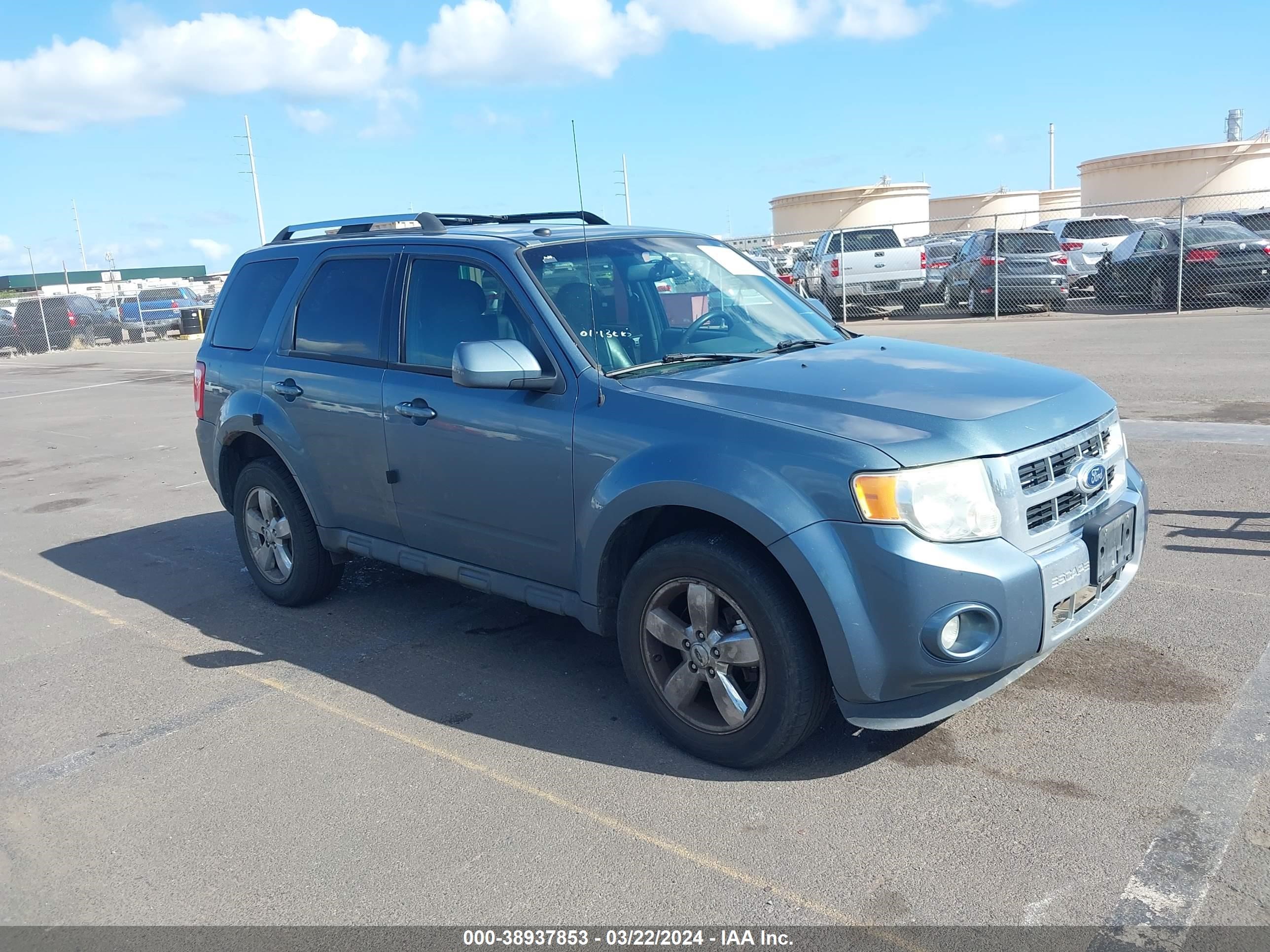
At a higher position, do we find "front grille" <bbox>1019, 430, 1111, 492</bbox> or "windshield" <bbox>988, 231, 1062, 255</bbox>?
"windshield" <bbox>988, 231, 1062, 255</bbox>

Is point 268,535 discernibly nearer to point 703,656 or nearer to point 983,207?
point 703,656

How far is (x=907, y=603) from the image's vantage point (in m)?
3.45

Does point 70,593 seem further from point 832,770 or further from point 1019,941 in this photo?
point 1019,941

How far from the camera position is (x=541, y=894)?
10.7ft

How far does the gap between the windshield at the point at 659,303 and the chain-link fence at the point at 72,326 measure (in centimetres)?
3069

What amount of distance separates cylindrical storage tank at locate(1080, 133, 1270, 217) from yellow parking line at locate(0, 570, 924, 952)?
44.8 meters

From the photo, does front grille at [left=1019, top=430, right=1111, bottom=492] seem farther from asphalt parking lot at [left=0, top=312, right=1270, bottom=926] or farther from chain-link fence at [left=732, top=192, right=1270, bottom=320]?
chain-link fence at [left=732, top=192, right=1270, bottom=320]

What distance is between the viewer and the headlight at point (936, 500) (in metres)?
3.45

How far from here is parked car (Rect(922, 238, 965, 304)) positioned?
24188mm

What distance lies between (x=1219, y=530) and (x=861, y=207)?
45153mm

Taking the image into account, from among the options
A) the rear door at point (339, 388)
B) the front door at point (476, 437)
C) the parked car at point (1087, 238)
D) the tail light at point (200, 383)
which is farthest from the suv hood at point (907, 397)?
the parked car at point (1087, 238)

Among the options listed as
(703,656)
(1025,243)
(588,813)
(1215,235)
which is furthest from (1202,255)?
(588,813)

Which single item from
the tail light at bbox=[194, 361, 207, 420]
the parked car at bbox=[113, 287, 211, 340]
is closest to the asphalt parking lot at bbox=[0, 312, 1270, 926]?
the tail light at bbox=[194, 361, 207, 420]

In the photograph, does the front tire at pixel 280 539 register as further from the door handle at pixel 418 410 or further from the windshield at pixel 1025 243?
the windshield at pixel 1025 243
